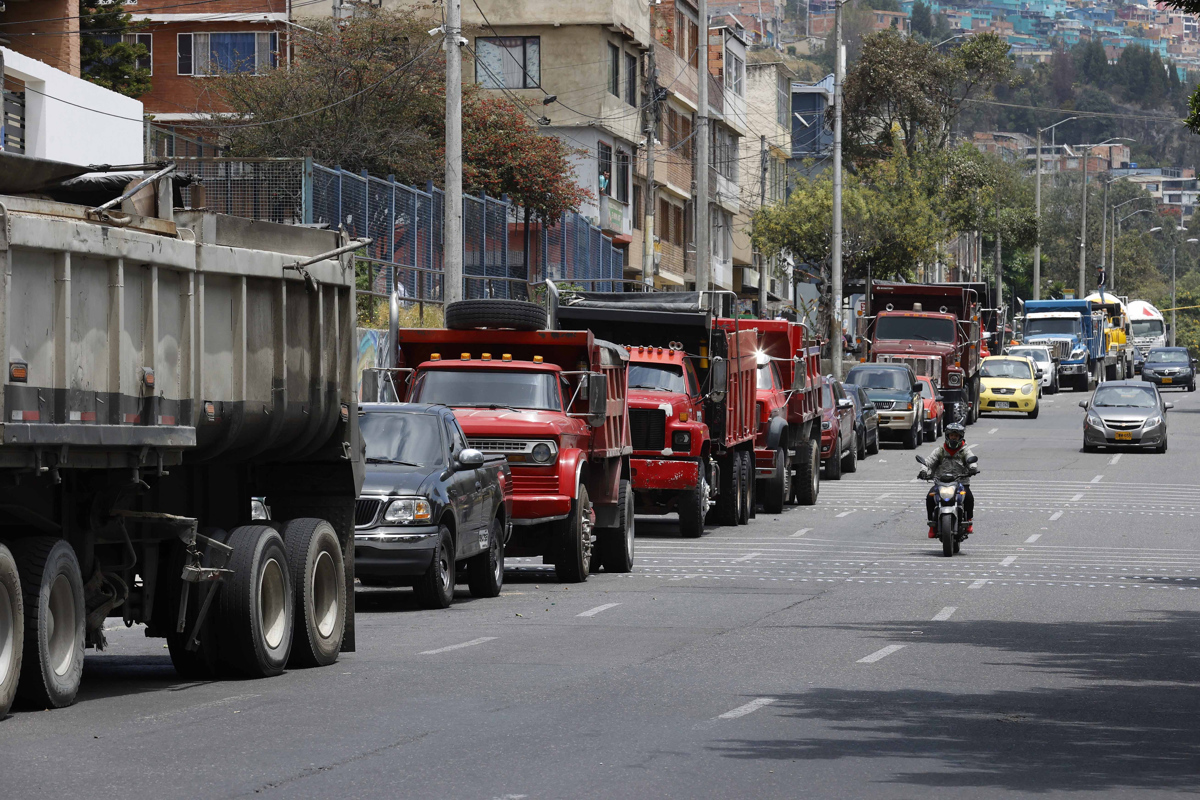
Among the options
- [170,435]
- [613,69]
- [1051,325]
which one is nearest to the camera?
[170,435]

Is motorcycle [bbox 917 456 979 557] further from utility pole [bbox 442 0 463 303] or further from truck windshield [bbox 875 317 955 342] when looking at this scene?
truck windshield [bbox 875 317 955 342]

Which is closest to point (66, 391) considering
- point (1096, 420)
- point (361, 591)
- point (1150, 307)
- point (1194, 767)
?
point (1194, 767)

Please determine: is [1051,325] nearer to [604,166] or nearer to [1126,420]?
[604,166]

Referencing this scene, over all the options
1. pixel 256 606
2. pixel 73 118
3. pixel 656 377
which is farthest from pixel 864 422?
pixel 256 606

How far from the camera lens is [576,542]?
20875 millimetres

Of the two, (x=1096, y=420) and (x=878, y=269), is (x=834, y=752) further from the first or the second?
(x=878, y=269)

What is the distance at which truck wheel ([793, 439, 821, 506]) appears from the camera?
107 feet

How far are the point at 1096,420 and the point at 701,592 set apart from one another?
26.3m

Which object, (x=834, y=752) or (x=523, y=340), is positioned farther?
(x=523, y=340)

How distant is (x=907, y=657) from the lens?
48.2 feet

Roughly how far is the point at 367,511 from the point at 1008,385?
4143cm

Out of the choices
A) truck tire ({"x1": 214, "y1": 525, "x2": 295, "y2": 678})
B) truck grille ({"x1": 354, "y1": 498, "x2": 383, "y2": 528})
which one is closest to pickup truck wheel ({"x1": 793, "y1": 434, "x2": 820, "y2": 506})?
truck grille ({"x1": 354, "y1": 498, "x2": 383, "y2": 528})

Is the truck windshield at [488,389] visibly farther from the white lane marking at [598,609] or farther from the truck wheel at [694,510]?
the truck wheel at [694,510]

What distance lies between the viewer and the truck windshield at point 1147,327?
314 ft
